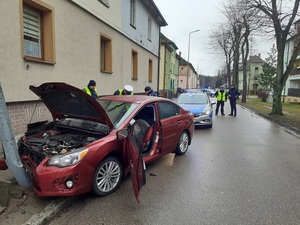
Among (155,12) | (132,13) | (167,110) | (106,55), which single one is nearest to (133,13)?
(132,13)

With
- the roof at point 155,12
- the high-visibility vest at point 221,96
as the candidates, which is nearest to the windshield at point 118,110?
the high-visibility vest at point 221,96

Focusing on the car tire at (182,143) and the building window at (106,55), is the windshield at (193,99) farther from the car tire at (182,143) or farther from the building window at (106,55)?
the car tire at (182,143)

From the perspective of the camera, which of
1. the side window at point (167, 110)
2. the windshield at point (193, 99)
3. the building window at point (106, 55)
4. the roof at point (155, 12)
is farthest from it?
the roof at point (155, 12)

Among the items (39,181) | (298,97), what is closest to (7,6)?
(39,181)

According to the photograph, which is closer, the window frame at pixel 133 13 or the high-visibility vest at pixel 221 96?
the window frame at pixel 133 13

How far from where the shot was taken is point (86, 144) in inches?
143

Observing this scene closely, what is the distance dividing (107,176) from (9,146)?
1405 millimetres

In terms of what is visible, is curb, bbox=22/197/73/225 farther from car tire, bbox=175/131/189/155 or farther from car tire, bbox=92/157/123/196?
car tire, bbox=175/131/189/155

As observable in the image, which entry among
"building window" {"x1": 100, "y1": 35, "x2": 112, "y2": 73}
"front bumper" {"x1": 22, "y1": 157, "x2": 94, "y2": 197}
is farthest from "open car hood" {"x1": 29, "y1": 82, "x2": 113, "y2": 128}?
"building window" {"x1": 100, "y1": 35, "x2": 112, "y2": 73}

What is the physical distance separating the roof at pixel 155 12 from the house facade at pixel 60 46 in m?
2.05

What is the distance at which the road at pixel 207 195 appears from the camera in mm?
3213

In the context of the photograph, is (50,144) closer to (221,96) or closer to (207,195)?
(207,195)

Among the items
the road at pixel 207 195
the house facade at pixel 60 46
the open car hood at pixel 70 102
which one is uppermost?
the house facade at pixel 60 46

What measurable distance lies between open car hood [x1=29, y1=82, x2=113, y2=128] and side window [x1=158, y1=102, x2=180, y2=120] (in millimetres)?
1629
